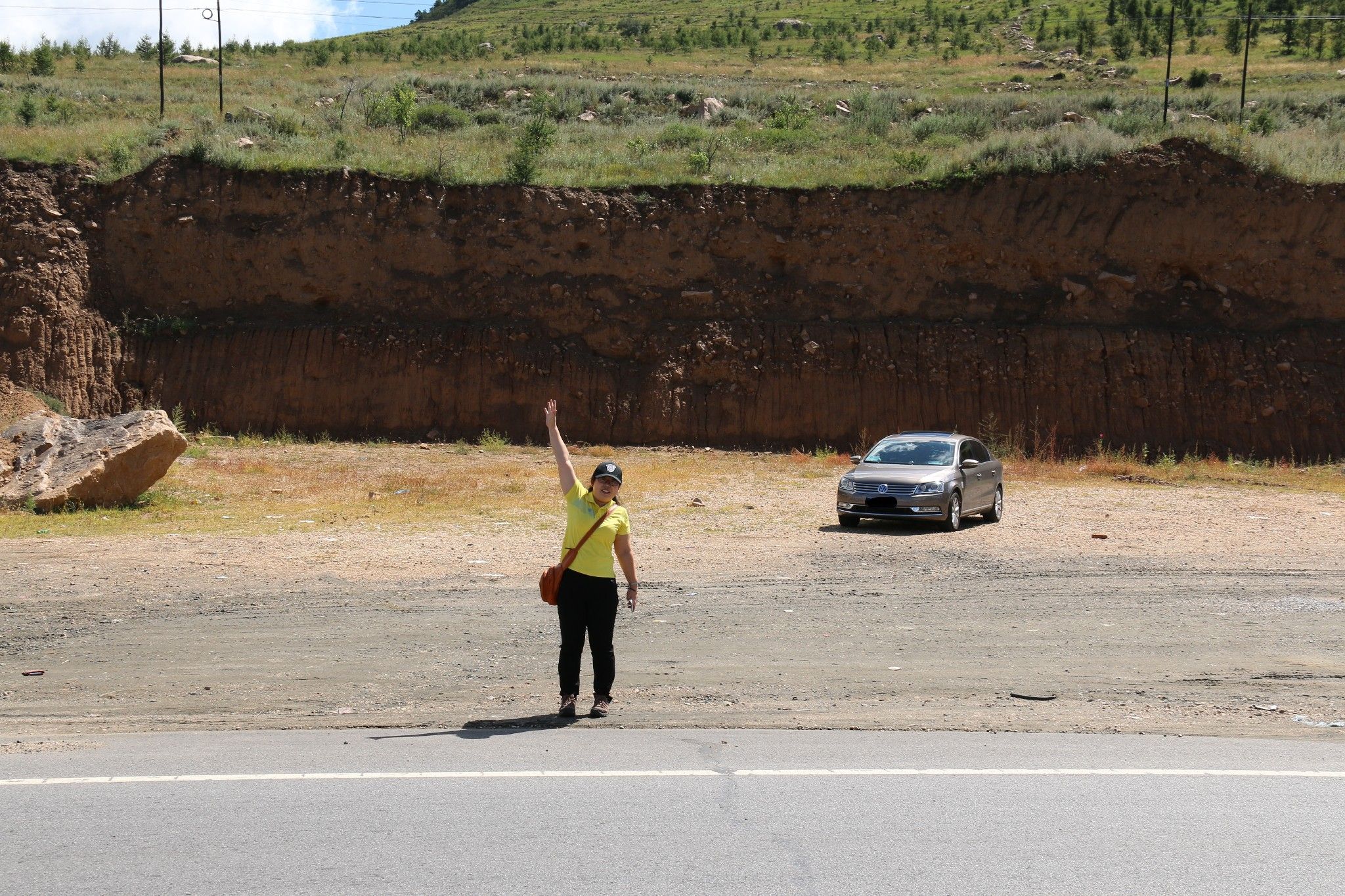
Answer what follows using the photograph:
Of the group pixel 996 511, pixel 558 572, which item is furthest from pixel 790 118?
pixel 558 572

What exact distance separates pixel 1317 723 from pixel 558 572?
5.57 metres

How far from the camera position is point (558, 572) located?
8.06 meters

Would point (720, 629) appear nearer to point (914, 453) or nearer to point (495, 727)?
point (495, 727)

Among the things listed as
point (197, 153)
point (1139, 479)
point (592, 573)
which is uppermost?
point (197, 153)

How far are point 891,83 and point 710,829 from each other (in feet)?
182

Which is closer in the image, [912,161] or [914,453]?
[914,453]

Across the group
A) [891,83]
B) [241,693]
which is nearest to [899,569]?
[241,693]

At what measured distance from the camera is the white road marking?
6.74 m

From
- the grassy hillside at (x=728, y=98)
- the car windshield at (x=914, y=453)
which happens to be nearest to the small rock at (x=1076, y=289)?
the grassy hillside at (x=728, y=98)

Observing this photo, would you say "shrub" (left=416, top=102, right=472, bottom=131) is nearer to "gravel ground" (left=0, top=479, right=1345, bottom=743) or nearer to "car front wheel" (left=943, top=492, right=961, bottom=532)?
"gravel ground" (left=0, top=479, right=1345, bottom=743)

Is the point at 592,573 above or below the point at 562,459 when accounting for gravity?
below

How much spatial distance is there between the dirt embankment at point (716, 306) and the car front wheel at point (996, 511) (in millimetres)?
11280

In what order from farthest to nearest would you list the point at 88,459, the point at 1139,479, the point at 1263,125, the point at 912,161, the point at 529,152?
the point at 1263,125, the point at 912,161, the point at 529,152, the point at 1139,479, the point at 88,459

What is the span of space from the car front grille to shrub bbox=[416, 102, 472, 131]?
2783 cm
